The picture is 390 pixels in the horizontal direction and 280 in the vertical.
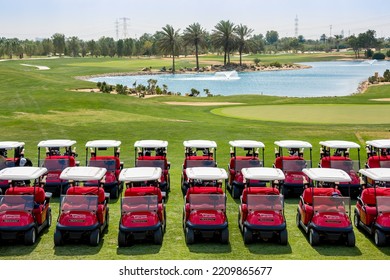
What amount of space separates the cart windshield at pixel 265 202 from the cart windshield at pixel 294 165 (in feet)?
15.2

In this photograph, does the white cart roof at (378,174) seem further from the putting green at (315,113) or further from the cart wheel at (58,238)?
the putting green at (315,113)

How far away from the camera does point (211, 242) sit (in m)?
12.5

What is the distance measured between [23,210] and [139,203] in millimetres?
2661

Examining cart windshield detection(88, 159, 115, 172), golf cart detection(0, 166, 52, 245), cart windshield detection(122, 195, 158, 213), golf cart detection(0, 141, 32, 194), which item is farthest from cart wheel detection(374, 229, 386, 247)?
golf cart detection(0, 141, 32, 194)

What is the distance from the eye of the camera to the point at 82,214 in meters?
12.4

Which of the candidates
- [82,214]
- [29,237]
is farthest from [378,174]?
[29,237]

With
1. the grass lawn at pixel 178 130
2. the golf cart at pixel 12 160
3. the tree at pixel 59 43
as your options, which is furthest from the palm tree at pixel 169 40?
the golf cart at pixel 12 160

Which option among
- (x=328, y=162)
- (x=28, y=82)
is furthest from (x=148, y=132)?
(x=28, y=82)

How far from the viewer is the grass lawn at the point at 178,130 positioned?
39.0 ft

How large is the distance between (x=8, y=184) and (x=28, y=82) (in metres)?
44.5

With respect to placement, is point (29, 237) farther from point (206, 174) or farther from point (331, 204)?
point (331, 204)

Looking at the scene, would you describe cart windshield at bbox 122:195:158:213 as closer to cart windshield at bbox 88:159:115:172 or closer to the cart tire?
cart windshield at bbox 88:159:115:172

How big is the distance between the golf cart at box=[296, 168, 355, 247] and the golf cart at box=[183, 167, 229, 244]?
196 centimetres
